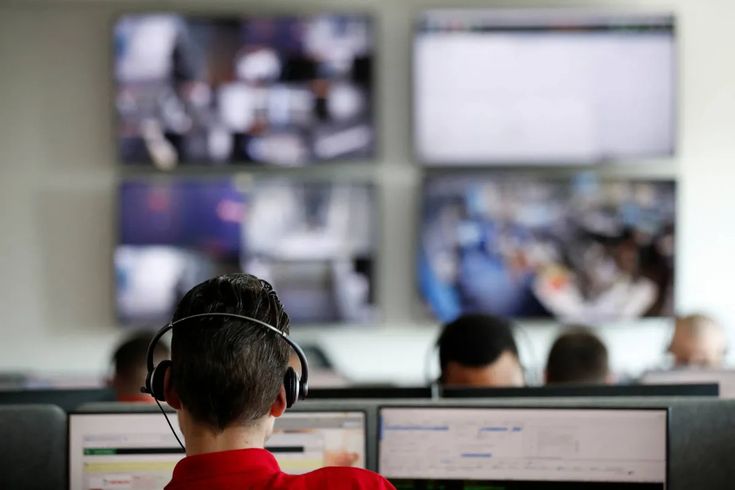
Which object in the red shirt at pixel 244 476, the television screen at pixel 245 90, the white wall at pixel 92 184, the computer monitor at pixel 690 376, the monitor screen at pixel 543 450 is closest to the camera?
the red shirt at pixel 244 476

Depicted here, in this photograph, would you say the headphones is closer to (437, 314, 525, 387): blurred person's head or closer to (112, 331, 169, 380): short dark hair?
(437, 314, 525, 387): blurred person's head

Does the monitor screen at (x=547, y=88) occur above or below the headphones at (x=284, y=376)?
above

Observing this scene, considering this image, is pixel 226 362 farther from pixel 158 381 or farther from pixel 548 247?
pixel 548 247

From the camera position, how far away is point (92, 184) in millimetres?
4719

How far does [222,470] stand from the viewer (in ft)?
4.40

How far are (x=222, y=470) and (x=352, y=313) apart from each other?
130 inches

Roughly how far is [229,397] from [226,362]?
0.15 feet

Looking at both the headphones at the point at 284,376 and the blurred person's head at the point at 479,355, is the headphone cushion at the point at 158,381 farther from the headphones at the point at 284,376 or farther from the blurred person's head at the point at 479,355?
the blurred person's head at the point at 479,355

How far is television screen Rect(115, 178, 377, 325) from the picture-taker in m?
4.62

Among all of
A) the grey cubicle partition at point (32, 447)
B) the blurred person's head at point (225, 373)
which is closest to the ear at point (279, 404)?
the blurred person's head at point (225, 373)

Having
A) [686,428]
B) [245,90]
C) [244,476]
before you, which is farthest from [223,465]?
[245,90]

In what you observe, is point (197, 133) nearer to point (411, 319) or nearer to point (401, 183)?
point (401, 183)

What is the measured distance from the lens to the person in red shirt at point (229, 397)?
4.41 feet

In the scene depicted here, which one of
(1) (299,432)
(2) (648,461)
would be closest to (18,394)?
(1) (299,432)
